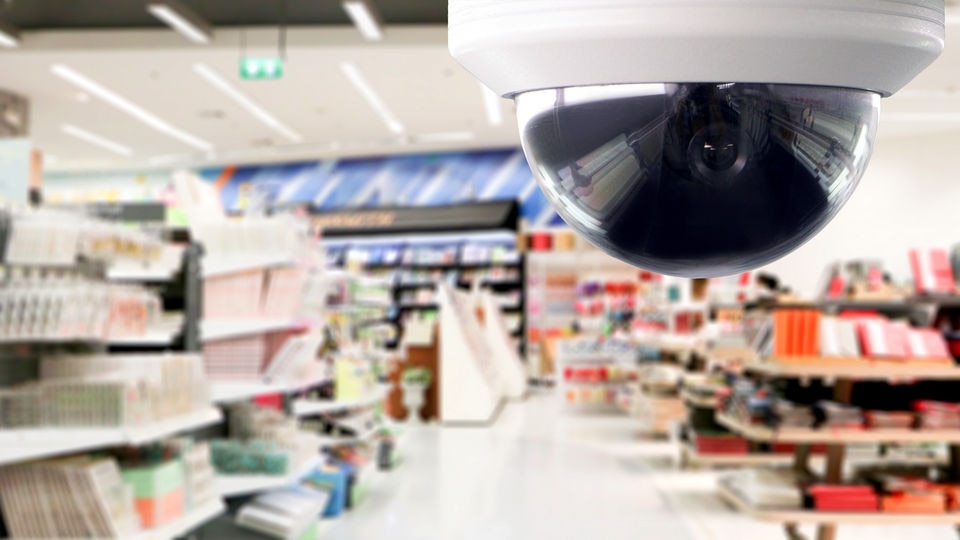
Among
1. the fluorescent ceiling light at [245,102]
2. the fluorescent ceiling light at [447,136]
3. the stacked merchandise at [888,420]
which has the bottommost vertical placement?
the stacked merchandise at [888,420]

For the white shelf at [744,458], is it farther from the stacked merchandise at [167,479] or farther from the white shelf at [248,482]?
the stacked merchandise at [167,479]

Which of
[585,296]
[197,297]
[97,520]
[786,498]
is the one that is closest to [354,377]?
[197,297]

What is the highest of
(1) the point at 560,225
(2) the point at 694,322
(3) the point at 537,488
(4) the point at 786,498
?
(1) the point at 560,225

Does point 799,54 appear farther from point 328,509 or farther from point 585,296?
point 585,296

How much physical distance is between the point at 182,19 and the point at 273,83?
2.35 m

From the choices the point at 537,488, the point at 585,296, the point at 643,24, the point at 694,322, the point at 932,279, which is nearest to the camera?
the point at 643,24

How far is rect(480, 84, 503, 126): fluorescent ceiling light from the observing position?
450 inches

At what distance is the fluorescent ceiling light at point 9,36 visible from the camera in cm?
917

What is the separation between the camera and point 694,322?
31.6 ft

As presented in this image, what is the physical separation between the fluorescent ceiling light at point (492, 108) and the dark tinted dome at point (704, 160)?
10658 mm

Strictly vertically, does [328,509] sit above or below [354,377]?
below

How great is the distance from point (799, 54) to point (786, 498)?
4107mm

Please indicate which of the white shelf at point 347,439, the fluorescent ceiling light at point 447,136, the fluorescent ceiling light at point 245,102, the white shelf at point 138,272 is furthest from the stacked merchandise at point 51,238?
the fluorescent ceiling light at point 447,136

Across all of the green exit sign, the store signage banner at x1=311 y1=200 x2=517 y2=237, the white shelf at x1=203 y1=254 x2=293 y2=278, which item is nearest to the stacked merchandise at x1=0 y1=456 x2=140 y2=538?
the white shelf at x1=203 y1=254 x2=293 y2=278
